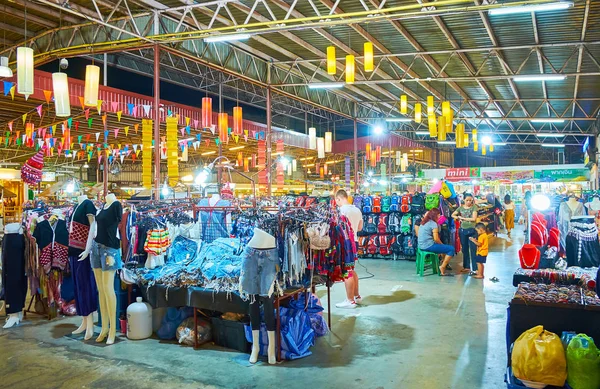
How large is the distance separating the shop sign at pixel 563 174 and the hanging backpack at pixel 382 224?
15.0 metres

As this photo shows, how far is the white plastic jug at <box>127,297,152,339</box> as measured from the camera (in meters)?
5.34

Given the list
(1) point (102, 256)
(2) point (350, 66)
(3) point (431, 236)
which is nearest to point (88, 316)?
(1) point (102, 256)

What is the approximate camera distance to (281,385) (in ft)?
13.3

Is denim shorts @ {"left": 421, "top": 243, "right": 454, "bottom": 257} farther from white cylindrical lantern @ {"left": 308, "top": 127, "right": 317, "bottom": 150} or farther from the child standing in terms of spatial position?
white cylindrical lantern @ {"left": 308, "top": 127, "right": 317, "bottom": 150}

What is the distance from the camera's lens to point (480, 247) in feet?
29.1

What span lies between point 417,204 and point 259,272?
277 inches

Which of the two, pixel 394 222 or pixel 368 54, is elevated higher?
pixel 368 54

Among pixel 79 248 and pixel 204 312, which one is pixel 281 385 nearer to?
pixel 204 312

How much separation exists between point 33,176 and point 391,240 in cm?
794

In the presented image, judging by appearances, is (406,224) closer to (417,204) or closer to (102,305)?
(417,204)

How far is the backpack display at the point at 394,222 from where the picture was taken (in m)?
11.1

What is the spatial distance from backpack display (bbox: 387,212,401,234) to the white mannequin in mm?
7894

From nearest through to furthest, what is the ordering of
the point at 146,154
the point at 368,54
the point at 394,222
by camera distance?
1. the point at 368,54
2. the point at 394,222
3. the point at 146,154

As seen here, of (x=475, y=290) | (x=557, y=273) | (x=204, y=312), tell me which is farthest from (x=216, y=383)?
(x=475, y=290)
